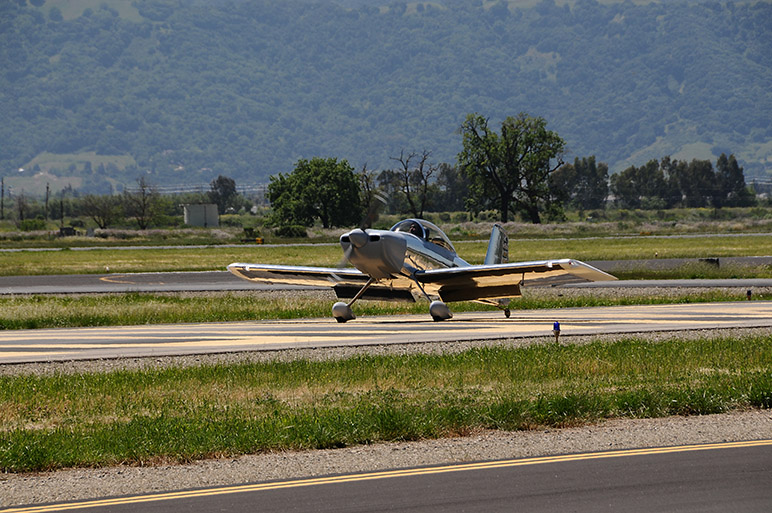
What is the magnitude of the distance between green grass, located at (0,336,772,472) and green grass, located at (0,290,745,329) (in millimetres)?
10014

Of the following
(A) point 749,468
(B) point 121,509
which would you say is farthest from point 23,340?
(A) point 749,468

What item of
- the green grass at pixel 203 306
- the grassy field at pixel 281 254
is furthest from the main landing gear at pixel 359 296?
the grassy field at pixel 281 254

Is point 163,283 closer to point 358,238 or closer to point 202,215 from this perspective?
point 358,238

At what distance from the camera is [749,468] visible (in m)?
9.52

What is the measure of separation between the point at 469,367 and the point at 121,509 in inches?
338

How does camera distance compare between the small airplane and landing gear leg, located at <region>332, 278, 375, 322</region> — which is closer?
the small airplane

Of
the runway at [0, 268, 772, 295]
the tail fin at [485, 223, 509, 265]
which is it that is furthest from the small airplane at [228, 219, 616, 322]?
the runway at [0, 268, 772, 295]

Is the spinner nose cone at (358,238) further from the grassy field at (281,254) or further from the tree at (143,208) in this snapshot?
the tree at (143,208)

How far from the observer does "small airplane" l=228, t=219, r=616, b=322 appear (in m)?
22.5

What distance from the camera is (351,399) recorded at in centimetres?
1358

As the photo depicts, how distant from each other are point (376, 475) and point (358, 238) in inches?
518

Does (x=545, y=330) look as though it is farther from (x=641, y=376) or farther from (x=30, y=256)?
(x=30, y=256)

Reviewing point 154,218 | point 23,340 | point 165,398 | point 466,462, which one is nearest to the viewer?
point 466,462

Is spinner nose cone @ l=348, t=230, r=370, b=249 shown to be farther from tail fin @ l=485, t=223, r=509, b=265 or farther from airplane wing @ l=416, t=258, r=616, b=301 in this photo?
tail fin @ l=485, t=223, r=509, b=265
